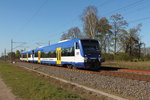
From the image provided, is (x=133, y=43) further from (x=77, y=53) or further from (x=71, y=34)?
(x=77, y=53)

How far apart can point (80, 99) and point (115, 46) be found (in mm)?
47201

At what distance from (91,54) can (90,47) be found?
81 cm

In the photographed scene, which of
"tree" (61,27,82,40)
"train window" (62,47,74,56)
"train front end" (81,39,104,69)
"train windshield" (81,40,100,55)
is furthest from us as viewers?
"tree" (61,27,82,40)

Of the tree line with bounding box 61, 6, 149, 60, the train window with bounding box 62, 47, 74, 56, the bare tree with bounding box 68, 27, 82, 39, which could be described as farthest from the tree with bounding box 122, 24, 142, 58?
the train window with bounding box 62, 47, 74, 56

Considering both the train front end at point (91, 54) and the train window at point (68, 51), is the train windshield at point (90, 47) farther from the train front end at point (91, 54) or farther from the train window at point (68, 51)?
the train window at point (68, 51)

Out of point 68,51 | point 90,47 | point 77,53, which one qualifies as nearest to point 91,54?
point 90,47

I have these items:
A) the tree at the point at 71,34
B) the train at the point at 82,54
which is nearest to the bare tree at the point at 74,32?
the tree at the point at 71,34

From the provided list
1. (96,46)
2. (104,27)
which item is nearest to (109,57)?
(104,27)

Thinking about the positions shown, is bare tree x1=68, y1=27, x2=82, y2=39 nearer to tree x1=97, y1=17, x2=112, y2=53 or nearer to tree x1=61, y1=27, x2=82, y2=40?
tree x1=61, y1=27, x2=82, y2=40

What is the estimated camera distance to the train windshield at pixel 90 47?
17353 millimetres

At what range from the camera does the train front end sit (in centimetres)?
1697

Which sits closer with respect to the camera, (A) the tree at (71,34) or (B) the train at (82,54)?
(B) the train at (82,54)

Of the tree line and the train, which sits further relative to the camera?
the tree line

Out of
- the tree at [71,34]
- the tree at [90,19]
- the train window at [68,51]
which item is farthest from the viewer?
the tree at [71,34]
